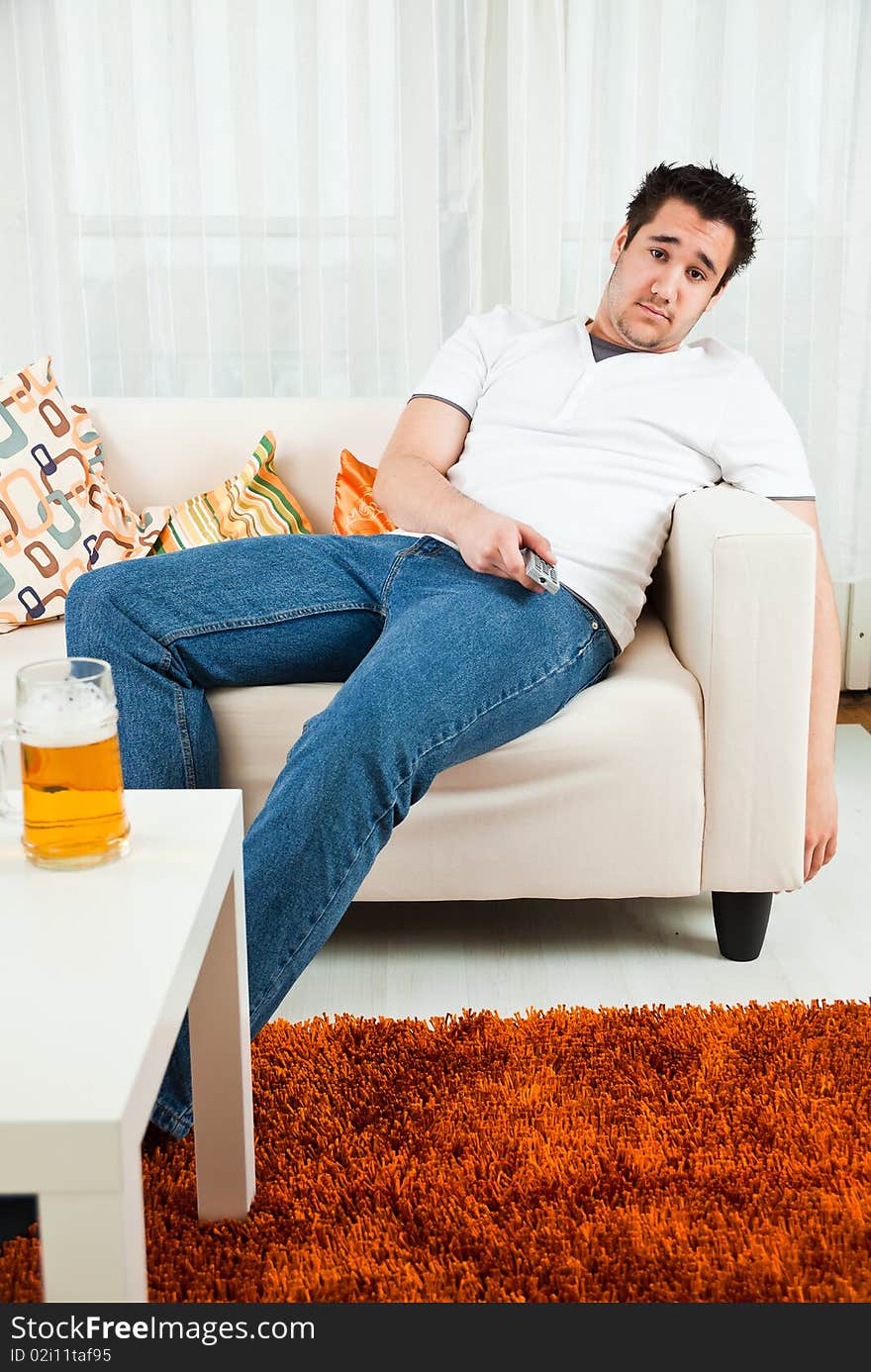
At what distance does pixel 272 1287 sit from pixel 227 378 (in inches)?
89.5

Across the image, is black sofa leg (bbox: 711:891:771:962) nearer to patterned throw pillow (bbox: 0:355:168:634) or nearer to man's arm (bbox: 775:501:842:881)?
man's arm (bbox: 775:501:842:881)

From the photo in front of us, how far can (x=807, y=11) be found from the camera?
9.04 ft

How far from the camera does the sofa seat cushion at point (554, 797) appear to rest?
1616 mm

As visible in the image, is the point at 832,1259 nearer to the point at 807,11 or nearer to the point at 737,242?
the point at 737,242

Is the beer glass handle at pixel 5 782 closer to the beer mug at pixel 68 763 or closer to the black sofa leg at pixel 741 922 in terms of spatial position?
the beer mug at pixel 68 763

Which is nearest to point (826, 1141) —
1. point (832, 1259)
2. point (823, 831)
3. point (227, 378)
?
point (832, 1259)

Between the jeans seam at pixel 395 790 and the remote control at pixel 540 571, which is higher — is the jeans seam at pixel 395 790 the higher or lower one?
the lower one

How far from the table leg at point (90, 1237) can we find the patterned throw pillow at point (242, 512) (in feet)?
5.19

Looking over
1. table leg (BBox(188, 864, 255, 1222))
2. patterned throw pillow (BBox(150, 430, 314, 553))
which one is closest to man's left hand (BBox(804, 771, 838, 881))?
table leg (BBox(188, 864, 255, 1222))

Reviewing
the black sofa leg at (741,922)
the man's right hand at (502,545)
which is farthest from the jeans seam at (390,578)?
the black sofa leg at (741,922)

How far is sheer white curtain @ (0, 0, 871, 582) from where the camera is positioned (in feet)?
9.05

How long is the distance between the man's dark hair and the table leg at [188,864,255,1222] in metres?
1.35

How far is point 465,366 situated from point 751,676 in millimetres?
711

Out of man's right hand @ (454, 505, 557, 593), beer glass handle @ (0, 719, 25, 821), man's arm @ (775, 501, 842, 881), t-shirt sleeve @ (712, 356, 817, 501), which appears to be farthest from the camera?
t-shirt sleeve @ (712, 356, 817, 501)
